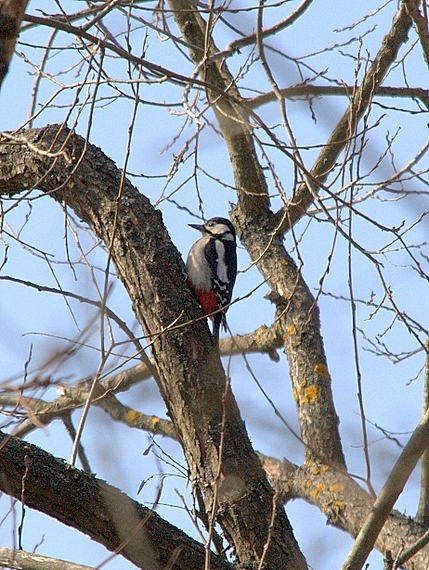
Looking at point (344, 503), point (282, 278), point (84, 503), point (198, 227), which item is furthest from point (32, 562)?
point (198, 227)

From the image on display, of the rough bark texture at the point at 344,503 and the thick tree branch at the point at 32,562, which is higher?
the rough bark texture at the point at 344,503

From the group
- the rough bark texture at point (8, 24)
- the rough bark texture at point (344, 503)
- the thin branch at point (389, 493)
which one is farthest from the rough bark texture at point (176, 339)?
the rough bark texture at point (8, 24)

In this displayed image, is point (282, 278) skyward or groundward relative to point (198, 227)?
groundward

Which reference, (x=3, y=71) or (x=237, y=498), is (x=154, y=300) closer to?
(x=237, y=498)

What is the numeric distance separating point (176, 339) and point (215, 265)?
2258mm

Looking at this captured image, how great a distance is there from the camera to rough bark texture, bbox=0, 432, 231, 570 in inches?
117

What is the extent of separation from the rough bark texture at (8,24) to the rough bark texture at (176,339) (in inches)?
60.7

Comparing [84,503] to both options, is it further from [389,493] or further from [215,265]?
[215,265]

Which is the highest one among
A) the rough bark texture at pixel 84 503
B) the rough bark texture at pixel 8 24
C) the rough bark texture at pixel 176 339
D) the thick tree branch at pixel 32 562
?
the rough bark texture at pixel 176 339

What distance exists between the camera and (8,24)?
1691 mm

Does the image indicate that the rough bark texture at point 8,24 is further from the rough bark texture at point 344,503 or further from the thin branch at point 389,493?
the rough bark texture at point 344,503

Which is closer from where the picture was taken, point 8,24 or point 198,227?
point 8,24

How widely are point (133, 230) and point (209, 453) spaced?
1114mm

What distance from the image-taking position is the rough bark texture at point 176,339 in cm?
349
